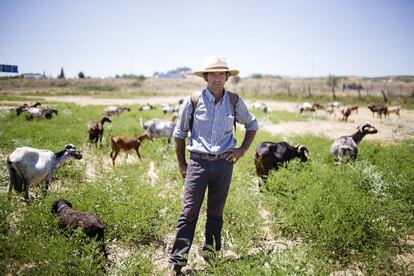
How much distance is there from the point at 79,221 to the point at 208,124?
223cm

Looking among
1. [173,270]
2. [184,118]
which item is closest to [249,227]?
[173,270]

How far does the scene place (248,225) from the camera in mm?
5105

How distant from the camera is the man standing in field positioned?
12.0 ft

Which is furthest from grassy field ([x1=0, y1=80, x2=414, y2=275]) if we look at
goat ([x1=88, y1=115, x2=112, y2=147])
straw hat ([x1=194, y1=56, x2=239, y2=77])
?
goat ([x1=88, y1=115, x2=112, y2=147])

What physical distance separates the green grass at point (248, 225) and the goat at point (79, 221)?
110 millimetres

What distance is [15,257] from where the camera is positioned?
3.80m

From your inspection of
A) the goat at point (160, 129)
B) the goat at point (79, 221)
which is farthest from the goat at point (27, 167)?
the goat at point (160, 129)

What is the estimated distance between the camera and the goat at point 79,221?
160 inches

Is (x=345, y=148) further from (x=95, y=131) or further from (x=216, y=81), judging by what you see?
(x=95, y=131)

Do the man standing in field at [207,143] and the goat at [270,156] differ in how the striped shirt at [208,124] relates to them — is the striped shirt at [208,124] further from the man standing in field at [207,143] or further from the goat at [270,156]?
the goat at [270,156]

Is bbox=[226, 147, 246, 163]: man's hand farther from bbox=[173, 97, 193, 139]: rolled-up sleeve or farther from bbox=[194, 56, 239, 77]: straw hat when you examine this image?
bbox=[194, 56, 239, 77]: straw hat

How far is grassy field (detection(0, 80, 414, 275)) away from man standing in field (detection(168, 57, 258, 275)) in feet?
1.52

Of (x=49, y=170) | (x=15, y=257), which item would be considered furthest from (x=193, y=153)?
(x=49, y=170)

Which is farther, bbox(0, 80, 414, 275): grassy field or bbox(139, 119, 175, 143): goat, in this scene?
bbox(139, 119, 175, 143): goat
